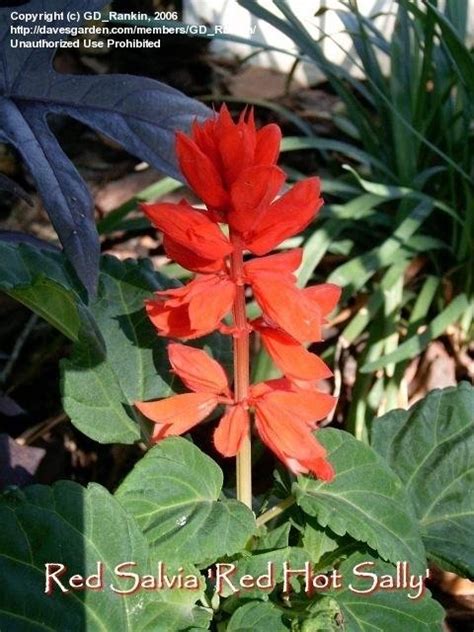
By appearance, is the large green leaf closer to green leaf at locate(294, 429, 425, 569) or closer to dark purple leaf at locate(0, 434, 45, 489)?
green leaf at locate(294, 429, 425, 569)

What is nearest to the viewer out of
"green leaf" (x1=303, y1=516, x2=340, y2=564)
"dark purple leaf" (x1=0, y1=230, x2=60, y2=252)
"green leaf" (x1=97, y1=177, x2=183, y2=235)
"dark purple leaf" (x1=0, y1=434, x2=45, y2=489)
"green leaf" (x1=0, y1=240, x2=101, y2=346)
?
"green leaf" (x1=0, y1=240, x2=101, y2=346)

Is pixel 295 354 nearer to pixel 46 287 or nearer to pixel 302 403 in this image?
pixel 302 403

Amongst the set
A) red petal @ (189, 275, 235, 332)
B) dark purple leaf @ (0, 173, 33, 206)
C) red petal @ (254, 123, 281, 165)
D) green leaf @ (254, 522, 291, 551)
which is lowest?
green leaf @ (254, 522, 291, 551)

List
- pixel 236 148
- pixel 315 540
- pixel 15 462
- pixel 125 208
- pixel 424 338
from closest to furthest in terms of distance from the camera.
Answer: pixel 236 148 < pixel 315 540 < pixel 15 462 < pixel 424 338 < pixel 125 208

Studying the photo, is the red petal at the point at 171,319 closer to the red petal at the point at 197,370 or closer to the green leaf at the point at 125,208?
the red petal at the point at 197,370

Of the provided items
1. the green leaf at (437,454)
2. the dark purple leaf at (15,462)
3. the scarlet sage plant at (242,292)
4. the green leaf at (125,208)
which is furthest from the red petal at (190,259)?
the green leaf at (125,208)

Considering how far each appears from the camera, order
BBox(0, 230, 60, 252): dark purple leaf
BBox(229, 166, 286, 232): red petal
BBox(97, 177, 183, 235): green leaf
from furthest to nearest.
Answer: BBox(97, 177, 183, 235): green leaf < BBox(0, 230, 60, 252): dark purple leaf < BBox(229, 166, 286, 232): red petal

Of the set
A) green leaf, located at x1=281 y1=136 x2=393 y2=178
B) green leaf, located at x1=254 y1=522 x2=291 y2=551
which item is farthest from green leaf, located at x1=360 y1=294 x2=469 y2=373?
green leaf, located at x1=254 y1=522 x2=291 y2=551

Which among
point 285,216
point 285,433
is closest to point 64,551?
point 285,433
